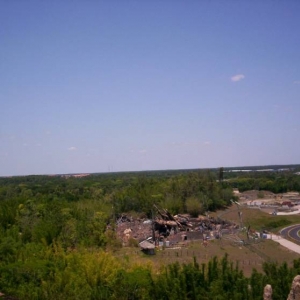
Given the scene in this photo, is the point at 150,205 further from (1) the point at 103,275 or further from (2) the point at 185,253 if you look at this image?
(1) the point at 103,275

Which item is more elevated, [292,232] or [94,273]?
[94,273]

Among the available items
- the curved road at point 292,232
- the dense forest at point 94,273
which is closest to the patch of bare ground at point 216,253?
the dense forest at point 94,273

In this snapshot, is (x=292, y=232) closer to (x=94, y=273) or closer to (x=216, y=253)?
(x=216, y=253)

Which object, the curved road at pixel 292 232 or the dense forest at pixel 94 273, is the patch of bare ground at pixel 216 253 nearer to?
the dense forest at pixel 94 273

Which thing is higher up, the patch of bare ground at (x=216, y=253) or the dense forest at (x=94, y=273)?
the dense forest at (x=94, y=273)

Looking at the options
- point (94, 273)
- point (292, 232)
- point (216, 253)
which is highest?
point (94, 273)

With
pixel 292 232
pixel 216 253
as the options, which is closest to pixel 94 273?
pixel 216 253

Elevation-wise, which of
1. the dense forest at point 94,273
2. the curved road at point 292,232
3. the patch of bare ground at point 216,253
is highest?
the dense forest at point 94,273

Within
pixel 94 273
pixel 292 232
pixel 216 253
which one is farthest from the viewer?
pixel 292 232

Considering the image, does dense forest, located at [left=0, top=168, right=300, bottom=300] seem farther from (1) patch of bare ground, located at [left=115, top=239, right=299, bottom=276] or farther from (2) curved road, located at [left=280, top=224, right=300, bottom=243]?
(2) curved road, located at [left=280, top=224, right=300, bottom=243]
